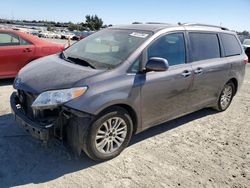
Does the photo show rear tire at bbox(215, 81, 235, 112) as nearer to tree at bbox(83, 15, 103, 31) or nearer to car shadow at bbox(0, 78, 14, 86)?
car shadow at bbox(0, 78, 14, 86)

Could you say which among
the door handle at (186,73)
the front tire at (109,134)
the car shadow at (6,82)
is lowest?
the car shadow at (6,82)

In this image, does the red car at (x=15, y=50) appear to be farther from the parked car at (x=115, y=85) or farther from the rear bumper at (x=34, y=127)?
the rear bumper at (x=34, y=127)

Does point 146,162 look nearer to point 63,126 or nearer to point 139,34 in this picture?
point 63,126

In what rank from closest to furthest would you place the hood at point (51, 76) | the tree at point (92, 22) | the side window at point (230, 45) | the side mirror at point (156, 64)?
the hood at point (51, 76) → the side mirror at point (156, 64) → the side window at point (230, 45) → the tree at point (92, 22)

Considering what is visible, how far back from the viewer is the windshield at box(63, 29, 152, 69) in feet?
13.0

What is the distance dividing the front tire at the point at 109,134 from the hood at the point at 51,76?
0.55 m

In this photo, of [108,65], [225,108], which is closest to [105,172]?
[108,65]

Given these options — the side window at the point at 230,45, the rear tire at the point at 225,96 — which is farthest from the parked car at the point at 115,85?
the rear tire at the point at 225,96

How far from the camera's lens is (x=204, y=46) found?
17.0 feet

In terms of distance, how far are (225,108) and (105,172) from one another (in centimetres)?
368

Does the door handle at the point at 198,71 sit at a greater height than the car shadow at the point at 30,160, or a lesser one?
greater

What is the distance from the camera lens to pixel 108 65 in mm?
3859

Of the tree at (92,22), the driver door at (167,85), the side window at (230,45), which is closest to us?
the driver door at (167,85)

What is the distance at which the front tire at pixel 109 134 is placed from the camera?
353 centimetres
